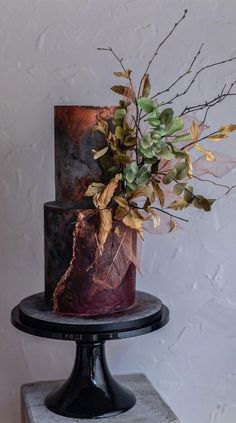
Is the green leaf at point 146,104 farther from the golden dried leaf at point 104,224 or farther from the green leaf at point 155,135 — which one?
the golden dried leaf at point 104,224

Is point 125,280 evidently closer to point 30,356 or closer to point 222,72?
point 30,356

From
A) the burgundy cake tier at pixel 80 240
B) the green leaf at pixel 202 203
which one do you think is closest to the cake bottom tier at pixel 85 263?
the burgundy cake tier at pixel 80 240

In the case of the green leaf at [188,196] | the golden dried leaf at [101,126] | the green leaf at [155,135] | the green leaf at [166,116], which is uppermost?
the green leaf at [166,116]

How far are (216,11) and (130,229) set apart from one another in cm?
47

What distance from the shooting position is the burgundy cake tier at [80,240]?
96cm

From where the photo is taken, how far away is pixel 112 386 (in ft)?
3.44

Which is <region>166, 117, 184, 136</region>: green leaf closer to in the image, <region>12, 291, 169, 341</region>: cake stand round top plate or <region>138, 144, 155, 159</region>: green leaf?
<region>138, 144, 155, 159</region>: green leaf

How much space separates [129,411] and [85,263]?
25 cm

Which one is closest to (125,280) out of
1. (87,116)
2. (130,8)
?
(87,116)

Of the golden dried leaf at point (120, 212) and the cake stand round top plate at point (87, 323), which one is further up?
the golden dried leaf at point (120, 212)

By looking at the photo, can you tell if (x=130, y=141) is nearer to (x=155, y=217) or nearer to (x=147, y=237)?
(x=155, y=217)

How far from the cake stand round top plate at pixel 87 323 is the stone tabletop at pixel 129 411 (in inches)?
5.8

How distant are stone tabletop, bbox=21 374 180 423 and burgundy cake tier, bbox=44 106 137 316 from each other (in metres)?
0.16

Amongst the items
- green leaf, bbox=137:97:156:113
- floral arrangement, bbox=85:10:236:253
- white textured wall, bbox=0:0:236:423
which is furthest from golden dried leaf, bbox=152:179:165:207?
white textured wall, bbox=0:0:236:423
